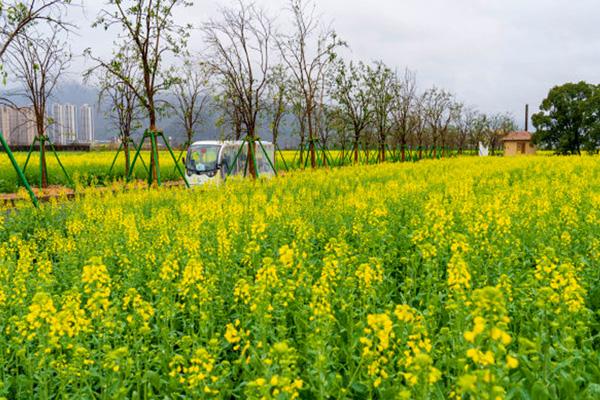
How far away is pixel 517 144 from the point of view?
81438 mm

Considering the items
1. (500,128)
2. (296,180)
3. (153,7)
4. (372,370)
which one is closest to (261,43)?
(153,7)

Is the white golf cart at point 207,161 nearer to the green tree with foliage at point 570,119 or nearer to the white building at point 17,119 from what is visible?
the white building at point 17,119

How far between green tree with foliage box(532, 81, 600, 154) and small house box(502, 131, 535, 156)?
906 inches

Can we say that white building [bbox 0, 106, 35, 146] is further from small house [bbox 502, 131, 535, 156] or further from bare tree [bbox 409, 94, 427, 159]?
small house [bbox 502, 131, 535, 156]

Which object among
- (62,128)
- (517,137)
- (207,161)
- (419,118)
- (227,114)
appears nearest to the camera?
(207,161)

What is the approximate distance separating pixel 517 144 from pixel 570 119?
26.9m

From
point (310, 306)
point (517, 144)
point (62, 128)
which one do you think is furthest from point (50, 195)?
point (517, 144)

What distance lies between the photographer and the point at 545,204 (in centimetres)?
726

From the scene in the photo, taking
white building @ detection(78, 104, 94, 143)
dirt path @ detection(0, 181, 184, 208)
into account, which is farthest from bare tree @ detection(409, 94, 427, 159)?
white building @ detection(78, 104, 94, 143)

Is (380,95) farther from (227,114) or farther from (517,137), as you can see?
(517,137)

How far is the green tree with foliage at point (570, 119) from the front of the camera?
53344mm

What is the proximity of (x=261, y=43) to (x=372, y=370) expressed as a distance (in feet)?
73.1

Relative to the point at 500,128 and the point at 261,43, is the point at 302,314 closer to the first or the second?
the point at 261,43

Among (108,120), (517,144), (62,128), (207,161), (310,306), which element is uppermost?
(517,144)
